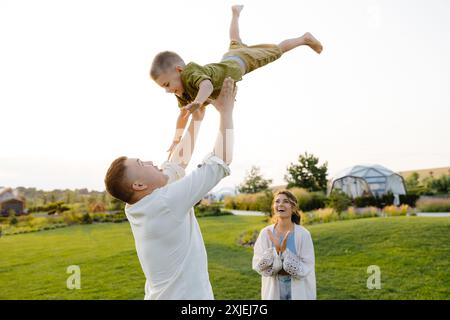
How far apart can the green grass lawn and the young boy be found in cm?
602

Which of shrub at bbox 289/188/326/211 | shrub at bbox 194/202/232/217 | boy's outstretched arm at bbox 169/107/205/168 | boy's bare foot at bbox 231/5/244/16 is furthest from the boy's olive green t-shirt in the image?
shrub at bbox 194/202/232/217

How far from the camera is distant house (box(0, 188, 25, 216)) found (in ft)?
71.3

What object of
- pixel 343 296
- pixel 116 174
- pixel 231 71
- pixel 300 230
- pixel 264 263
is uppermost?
pixel 231 71

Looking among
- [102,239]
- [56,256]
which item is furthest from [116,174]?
[102,239]

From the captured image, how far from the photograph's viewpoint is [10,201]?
21891 millimetres

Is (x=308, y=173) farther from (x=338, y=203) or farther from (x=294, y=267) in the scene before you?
(x=294, y=267)

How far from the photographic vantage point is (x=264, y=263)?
4926 millimetres

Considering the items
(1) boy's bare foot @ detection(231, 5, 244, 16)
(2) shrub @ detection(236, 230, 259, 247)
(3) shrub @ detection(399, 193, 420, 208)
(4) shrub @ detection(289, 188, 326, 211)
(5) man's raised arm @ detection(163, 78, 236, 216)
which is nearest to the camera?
(5) man's raised arm @ detection(163, 78, 236, 216)

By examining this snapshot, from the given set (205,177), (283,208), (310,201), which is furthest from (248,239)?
(205,177)

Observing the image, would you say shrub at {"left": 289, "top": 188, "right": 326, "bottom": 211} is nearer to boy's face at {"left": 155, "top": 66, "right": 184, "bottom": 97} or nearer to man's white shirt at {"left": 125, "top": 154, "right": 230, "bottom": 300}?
boy's face at {"left": 155, "top": 66, "right": 184, "bottom": 97}

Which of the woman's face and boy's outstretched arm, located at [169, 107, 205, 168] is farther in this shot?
the woman's face

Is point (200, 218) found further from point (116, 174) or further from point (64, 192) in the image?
point (116, 174)

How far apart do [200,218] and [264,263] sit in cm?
1761

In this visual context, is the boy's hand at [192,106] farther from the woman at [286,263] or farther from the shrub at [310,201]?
the shrub at [310,201]
